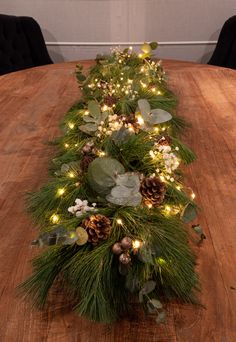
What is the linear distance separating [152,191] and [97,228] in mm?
117

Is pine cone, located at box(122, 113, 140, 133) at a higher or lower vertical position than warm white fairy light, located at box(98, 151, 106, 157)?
lower

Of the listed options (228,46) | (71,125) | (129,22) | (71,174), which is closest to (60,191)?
(71,174)

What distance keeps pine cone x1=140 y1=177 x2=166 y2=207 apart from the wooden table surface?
0.47ft

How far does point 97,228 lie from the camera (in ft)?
1.80

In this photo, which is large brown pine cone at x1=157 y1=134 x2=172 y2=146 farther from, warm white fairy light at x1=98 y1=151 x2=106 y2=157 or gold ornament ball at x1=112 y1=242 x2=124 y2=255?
gold ornament ball at x1=112 y1=242 x2=124 y2=255

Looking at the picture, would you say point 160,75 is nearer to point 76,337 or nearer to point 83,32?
point 76,337

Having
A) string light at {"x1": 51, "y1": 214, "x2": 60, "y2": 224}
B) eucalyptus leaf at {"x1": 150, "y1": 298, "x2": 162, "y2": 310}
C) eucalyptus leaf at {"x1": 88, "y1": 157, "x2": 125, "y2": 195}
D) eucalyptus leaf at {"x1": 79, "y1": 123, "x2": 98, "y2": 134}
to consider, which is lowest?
eucalyptus leaf at {"x1": 79, "y1": 123, "x2": 98, "y2": 134}

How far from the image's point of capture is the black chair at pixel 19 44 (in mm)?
2285

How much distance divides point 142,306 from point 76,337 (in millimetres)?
107

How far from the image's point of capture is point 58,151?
103 centimetres

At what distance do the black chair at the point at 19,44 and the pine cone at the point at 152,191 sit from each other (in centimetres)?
194

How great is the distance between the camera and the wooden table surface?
54 cm

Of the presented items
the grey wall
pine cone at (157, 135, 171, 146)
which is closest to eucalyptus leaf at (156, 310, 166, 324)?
pine cone at (157, 135, 171, 146)

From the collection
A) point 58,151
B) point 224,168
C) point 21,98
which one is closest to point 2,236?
point 58,151
